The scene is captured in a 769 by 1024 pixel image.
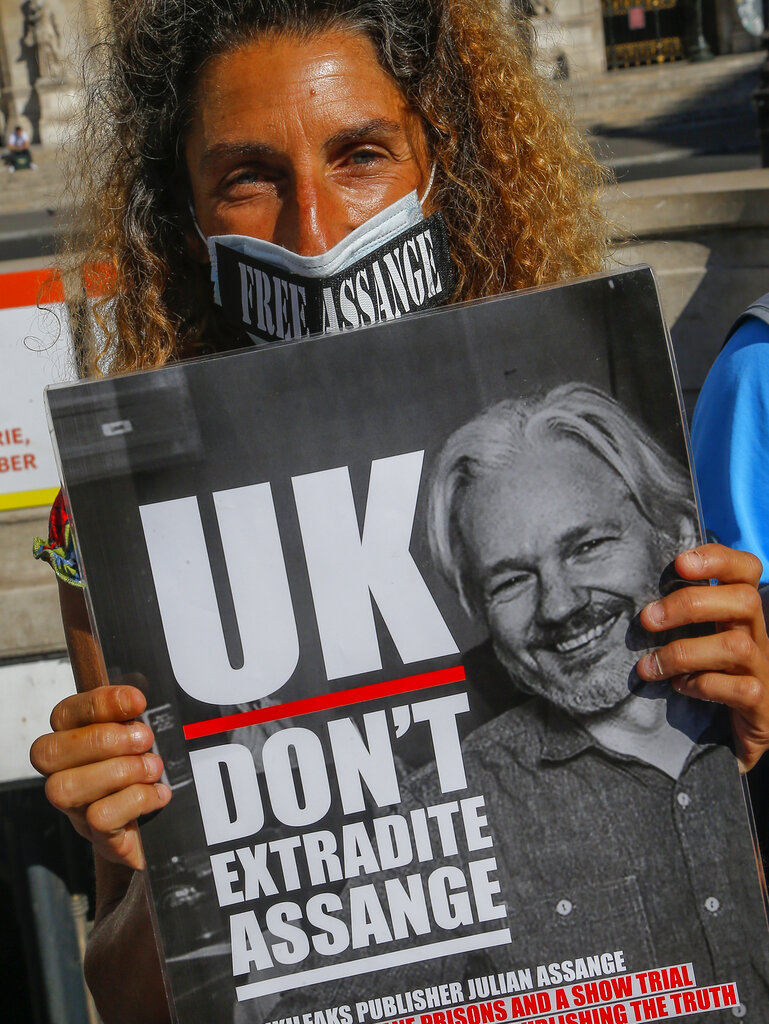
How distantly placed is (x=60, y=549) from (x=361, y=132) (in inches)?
31.8

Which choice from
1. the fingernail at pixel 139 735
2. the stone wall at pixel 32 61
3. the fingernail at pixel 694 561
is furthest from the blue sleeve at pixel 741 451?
the stone wall at pixel 32 61

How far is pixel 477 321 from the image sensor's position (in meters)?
1.18

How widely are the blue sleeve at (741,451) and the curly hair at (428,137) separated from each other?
0.29 meters

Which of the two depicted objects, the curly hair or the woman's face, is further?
the curly hair

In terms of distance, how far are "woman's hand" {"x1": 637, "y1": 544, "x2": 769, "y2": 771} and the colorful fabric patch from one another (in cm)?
91

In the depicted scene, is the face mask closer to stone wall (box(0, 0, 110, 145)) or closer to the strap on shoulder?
the strap on shoulder

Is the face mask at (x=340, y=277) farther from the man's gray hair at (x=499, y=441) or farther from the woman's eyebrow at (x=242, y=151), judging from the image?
the man's gray hair at (x=499, y=441)


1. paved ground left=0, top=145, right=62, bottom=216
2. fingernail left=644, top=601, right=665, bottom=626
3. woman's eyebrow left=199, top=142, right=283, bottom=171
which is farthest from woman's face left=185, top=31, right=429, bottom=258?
paved ground left=0, top=145, right=62, bottom=216

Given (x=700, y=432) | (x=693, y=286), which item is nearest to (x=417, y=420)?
(x=700, y=432)

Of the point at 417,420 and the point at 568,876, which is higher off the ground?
the point at 417,420

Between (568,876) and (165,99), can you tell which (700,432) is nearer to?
(568,876)

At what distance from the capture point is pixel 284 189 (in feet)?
4.78

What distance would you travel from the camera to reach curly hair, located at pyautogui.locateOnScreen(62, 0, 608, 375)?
1532 millimetres

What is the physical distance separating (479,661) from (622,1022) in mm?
453
